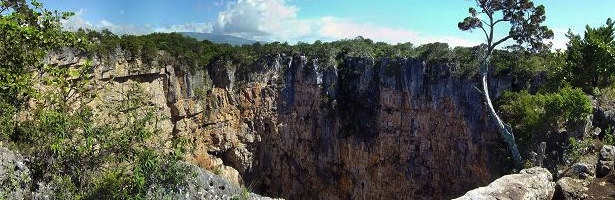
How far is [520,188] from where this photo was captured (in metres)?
8.93

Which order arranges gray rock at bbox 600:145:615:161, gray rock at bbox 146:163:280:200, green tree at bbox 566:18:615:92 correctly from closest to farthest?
gray rock at bbox 146:163:280:200, gray rock at bbox 600:145:615:161, green tree at bbox 566:18:615:92

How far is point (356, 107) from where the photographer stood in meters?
→ 32.7

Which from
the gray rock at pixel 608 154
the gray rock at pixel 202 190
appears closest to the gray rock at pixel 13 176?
the gray rock at pixel 202 190

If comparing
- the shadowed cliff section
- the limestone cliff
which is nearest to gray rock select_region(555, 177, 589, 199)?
the limestone cliff

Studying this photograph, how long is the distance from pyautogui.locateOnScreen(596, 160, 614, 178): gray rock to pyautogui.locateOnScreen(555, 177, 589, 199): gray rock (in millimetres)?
1257

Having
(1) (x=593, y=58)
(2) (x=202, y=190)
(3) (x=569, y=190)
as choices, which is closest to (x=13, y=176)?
(2) (x=202, y=190)

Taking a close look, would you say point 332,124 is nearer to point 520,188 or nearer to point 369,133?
point 369,133

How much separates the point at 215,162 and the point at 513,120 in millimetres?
17349

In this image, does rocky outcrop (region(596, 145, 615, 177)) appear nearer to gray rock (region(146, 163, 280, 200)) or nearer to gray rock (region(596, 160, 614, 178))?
gray rock (region(596, 160, 614, 178))

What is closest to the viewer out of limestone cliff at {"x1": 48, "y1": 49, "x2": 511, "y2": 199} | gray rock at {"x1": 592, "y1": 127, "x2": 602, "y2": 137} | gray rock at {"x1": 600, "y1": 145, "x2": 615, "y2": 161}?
gray rock at {"x1": 600, "y1": 145, "x2": 615, "y2": 161}

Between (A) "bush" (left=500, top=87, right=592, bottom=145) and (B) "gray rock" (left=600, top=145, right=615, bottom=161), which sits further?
(A) "bush" (left=500, top=87, right=592, bottom=145)

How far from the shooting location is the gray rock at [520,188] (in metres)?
8.18

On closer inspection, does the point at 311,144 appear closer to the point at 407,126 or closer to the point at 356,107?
the point at 356,107

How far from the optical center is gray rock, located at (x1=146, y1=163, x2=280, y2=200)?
983cm
